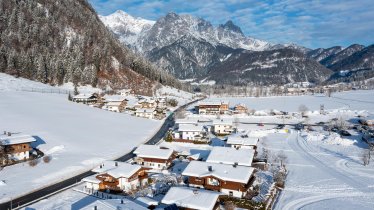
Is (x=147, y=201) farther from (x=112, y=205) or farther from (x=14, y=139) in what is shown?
(x=14, y=139)

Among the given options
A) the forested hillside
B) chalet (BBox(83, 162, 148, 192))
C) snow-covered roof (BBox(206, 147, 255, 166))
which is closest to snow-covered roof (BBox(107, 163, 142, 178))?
chalet (BBox(83, 162, 148, 192))

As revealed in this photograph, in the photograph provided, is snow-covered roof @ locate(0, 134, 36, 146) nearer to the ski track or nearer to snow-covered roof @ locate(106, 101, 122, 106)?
the ski track

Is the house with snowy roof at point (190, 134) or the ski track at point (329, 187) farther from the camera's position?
the house with snowy roof at point (190, 134)

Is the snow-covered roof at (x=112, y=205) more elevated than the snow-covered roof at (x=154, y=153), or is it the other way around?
the snow-covered roof at (x=154, y=153)

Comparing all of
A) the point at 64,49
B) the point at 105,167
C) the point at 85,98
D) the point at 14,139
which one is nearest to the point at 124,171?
the point at 105,167

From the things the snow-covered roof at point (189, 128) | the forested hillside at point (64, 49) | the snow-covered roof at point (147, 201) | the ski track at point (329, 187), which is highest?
the forested hillside at point (64, 49)

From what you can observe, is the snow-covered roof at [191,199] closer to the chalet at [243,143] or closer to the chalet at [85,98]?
the chalet at [243,143]

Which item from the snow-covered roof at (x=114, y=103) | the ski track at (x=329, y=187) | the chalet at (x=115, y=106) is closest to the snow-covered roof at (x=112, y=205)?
the ski track at (x=329, y=187)
